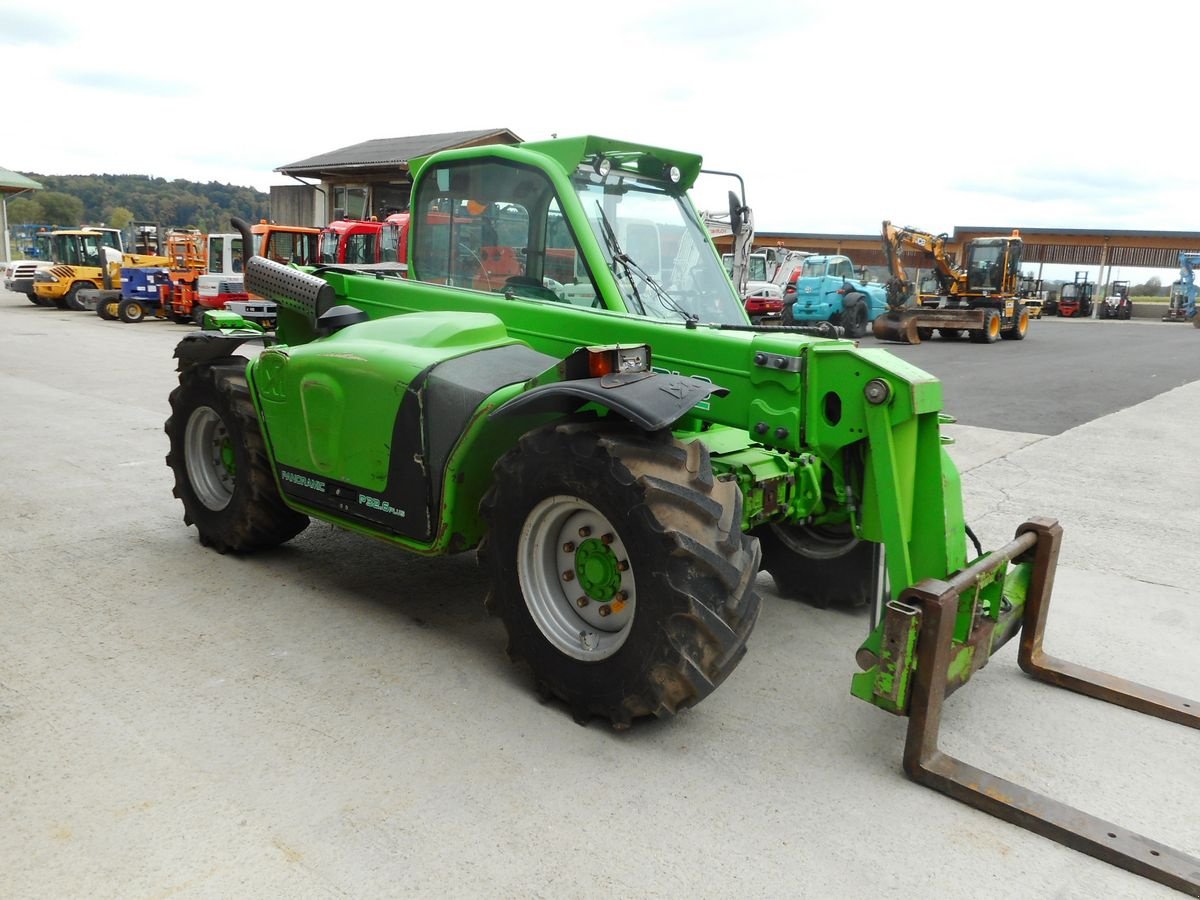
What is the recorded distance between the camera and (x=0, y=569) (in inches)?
197

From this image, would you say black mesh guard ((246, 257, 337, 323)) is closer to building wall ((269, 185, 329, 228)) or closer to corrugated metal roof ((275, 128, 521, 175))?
corrugated metal roof ((275, 128, 521, 175))

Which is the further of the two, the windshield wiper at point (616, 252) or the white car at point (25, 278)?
the white car at point (25, 278)

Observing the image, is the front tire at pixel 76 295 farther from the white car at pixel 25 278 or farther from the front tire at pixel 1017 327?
the front tire at pixel 1017 327

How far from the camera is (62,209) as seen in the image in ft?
205

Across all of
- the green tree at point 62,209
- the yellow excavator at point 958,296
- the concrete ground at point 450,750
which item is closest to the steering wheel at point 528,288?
the concrete ground at point 450,750

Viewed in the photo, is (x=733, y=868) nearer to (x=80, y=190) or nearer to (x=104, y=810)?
(x=104, y=810)

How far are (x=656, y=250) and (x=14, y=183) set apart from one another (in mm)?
47673

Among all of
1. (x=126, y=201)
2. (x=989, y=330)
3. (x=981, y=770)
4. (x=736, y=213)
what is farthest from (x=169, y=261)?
(x=126, y=201)

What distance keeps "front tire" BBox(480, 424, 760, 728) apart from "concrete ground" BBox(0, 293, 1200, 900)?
25cm

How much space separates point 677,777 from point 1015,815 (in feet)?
3.67

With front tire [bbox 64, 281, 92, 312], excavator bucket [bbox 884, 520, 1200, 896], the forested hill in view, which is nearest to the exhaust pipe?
excavator bucket [bbox 884, 520, 1200, 896]

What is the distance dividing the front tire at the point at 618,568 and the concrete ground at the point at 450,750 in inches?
9.8

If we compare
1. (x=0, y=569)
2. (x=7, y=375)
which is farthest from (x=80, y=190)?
(x=0, y=569)

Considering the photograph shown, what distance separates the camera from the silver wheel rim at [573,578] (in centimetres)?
359
